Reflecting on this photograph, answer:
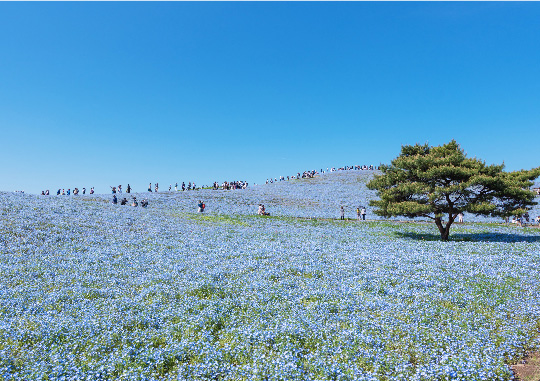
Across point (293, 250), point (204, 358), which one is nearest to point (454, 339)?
point (204, 358)

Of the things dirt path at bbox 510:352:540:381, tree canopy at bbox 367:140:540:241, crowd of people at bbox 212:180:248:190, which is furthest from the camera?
crowd of people at bbox 212:180:248:190

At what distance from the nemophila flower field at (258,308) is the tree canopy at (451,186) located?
144 inches

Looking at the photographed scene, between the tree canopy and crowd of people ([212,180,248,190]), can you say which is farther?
crowd of people ([212,180,248,190])

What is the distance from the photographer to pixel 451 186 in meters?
23.8

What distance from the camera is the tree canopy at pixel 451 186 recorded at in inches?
934

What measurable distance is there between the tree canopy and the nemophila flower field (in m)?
3.67

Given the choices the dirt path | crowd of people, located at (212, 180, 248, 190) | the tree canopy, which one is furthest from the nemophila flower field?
crowd of people, located at (212, 180, 248, 190)

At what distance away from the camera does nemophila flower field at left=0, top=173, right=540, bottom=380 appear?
6699 mm

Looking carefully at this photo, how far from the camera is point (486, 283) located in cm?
1243

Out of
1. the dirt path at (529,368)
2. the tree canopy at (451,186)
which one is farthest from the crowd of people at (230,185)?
the dirt path at (529,368)

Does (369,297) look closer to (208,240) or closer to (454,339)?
(454,339)

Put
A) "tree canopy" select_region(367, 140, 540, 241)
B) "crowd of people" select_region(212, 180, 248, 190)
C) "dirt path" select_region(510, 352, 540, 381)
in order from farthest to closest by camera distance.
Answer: "crowd of people" select_region(212, 180, 248, 190), "tree canopy" select_region(367, 140, 540, 241), "dirt path" select_region(510, 352, 540, 381)

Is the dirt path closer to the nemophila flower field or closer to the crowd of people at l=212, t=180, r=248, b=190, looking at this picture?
the nemophila flower field

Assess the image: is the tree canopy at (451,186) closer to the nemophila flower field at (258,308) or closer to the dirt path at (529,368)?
the nemophila flower field at (258,308)
